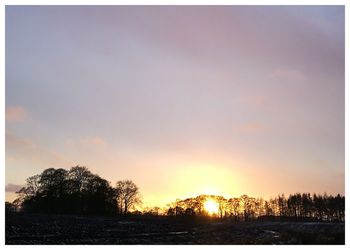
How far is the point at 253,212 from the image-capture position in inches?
7613

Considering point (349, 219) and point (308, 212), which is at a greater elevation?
point (349, 219)

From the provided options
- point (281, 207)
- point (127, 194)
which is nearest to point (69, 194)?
point (127, 194)

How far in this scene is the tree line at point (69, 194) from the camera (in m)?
109

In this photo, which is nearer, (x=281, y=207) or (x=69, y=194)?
(x=69, y=194)

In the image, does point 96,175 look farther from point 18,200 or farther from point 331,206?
point 331,206

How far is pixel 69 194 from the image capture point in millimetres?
112188

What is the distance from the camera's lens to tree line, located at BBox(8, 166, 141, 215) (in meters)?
109

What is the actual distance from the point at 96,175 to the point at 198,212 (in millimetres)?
72602

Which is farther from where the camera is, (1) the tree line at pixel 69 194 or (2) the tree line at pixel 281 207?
(2) the tree line at pixel 281 207

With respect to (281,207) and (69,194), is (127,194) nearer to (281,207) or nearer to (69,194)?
(69,194)
